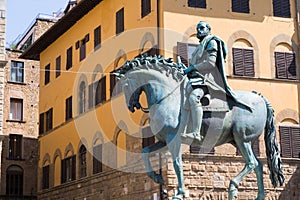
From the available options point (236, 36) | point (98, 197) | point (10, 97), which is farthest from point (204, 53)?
point (10, 97)

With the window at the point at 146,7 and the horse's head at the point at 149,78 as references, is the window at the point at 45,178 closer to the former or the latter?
the window at the point at 146,7

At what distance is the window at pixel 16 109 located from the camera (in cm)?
4509

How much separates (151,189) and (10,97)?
22.0 meters

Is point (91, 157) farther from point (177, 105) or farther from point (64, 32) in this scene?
point (177, 105)

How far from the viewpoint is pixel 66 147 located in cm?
3438

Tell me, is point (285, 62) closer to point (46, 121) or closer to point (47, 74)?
point (46, 121)

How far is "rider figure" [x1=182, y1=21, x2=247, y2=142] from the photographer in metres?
11.7

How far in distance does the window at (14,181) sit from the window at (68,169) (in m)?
11.0

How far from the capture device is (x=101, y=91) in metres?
31.2

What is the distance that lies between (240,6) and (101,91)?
7968 mm

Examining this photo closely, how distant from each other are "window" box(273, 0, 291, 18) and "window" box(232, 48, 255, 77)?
227cm

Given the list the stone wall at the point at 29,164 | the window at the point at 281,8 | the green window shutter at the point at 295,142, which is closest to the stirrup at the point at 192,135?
the green window shutter at the point at 295,142

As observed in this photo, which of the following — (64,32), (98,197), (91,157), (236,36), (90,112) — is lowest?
(98,197)

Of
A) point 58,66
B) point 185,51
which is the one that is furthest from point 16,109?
point 185,51
